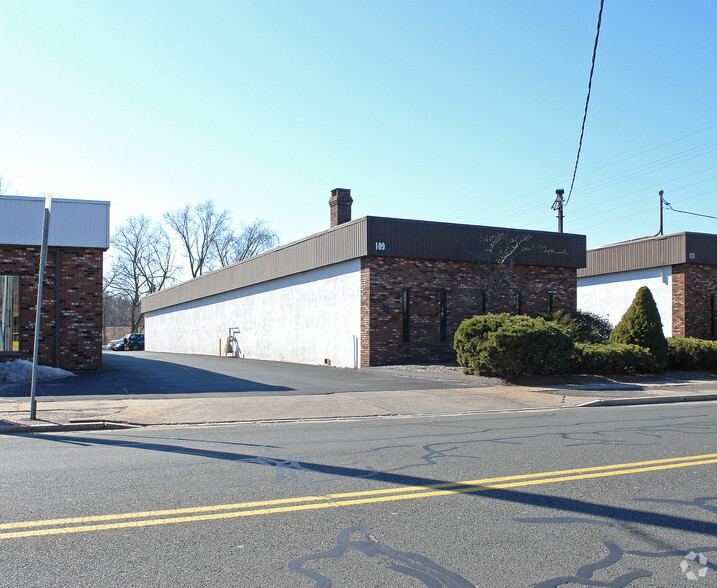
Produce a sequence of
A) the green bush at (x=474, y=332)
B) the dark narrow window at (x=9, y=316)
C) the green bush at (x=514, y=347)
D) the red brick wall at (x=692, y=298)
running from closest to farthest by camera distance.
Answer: the green bush at (x=514, y=347), the green bush at (x=474, y=332), the dark narrow window at (x=9, y=316), the red brick wall at (x=692, y=298)

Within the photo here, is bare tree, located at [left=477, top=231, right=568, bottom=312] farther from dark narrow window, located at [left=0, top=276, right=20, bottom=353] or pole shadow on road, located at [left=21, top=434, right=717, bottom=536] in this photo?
pole shadow on road, located at [left=21, top=434, right=717, bottom=536]

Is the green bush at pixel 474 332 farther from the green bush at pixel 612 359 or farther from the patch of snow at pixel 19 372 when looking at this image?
the patch of snow at pixel 19 372

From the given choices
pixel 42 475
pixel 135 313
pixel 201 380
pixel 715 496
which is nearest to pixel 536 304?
pixel 201 380

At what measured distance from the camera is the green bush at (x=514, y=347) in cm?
1731

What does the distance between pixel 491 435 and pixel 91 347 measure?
14138mm

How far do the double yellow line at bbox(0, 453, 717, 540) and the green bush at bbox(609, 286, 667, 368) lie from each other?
13323mm

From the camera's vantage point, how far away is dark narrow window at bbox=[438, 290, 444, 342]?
913 inches

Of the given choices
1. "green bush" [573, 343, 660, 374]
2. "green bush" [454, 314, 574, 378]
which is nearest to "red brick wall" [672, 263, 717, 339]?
"green bush" [573, 343, 660, 374]

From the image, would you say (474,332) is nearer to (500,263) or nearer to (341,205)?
(500,263)

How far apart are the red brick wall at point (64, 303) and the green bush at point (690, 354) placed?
59.5 ft

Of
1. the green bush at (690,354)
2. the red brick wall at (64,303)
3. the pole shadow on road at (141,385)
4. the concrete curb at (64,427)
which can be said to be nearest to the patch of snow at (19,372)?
the pole shadow on road at (141,385)

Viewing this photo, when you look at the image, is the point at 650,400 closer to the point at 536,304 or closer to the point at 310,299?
the point at 536,304

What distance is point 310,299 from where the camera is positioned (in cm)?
2642

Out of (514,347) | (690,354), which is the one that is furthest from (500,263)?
(514,347)
